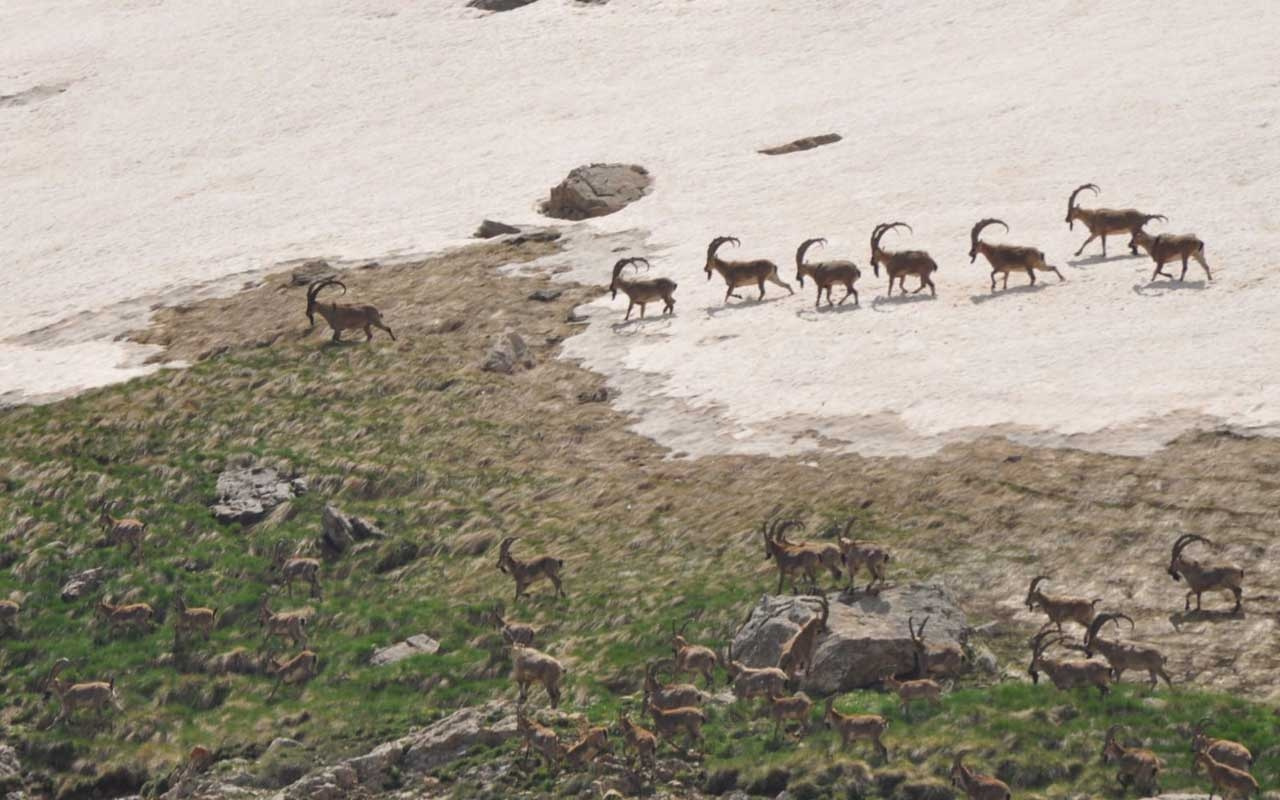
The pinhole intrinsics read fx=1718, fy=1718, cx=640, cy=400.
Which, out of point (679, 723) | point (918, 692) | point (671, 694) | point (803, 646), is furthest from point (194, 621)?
point (918, 692)

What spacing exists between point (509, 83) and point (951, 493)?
3884cm

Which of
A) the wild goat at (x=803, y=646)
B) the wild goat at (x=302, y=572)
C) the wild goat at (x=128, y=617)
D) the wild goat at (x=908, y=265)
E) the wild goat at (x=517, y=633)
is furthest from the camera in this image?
the wild goat at (x=908, y=265)

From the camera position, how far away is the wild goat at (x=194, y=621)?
102ft

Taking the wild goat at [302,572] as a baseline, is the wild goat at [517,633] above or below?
below

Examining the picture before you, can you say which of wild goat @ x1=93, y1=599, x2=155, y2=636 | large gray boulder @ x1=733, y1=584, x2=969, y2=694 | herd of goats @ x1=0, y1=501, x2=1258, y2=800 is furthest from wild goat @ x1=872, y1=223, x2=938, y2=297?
wild goat @ x1=93, y1=599, x2=155, y2=636

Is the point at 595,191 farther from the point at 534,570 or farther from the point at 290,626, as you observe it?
the point at 290,626

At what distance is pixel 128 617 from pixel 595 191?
23.3m

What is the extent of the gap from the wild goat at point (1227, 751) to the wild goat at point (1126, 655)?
2.22 metres

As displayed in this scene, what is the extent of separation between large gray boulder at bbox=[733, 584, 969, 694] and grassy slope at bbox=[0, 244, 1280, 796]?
0.55 meters

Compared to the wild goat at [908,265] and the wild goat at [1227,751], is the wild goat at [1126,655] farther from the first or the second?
the wild goat at [908,265]

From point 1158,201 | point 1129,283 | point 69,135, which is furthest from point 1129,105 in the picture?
point 69,135

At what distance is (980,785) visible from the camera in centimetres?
2089

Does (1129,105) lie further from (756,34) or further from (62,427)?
(62,427)

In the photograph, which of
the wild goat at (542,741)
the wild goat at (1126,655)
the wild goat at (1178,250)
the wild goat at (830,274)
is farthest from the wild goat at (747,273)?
the wild goat at (542,741)
